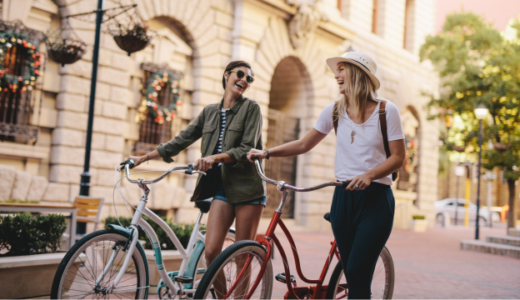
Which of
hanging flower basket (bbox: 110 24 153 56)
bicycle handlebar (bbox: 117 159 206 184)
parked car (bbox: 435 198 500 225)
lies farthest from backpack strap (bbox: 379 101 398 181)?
parked car (bbox: 435 198 500 225)

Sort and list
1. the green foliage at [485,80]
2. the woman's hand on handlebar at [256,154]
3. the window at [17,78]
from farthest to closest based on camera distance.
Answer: the green foliage at [485,80] → the window at [17,78] → the woman's hand on handlebar at [256,154]

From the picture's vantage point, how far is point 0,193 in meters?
9.75

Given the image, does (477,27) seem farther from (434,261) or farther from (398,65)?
(434,261)

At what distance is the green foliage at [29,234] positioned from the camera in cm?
498

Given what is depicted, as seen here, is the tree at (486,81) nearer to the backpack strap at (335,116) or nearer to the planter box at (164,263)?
the planter box at (164,263)

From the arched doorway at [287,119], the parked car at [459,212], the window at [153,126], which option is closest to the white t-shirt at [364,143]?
the window at [153,126]

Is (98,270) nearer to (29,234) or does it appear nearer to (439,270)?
(29,234)

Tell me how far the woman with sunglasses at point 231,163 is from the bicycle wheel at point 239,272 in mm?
524

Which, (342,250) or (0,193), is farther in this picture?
(0,193)

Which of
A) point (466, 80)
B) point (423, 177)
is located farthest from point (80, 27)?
point (423, 177)

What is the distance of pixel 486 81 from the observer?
18.5m

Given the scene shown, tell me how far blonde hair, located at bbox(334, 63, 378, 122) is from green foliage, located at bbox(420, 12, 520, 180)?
51.4 feet

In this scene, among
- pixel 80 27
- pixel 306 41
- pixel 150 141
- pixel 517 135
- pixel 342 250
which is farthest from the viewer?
pixel 517 135

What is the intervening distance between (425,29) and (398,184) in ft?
23.9
